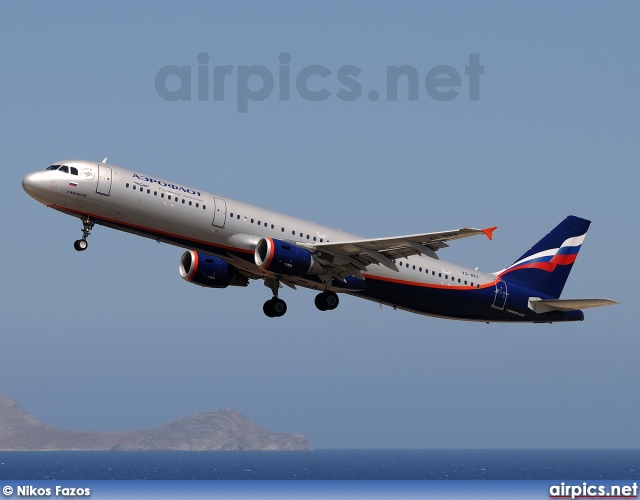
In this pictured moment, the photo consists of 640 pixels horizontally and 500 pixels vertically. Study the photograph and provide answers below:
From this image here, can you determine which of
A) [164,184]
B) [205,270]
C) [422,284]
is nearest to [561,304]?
[422,284]

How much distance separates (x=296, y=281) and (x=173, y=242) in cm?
689

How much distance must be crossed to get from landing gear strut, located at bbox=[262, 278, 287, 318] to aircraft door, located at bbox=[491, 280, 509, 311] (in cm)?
1170

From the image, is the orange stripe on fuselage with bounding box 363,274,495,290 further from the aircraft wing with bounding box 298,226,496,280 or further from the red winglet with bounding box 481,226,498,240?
the red winglet with bounding box 481,226,498,240

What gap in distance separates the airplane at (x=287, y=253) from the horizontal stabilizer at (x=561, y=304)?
0.06 metres

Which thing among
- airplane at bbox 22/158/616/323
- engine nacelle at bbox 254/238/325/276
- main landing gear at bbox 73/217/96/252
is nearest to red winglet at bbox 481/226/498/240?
airplane at bbox 22/158/616/323

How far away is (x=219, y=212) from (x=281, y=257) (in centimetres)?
354

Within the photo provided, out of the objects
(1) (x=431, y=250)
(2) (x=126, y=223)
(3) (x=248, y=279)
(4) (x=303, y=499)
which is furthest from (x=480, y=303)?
(2) (x=126, y=223)

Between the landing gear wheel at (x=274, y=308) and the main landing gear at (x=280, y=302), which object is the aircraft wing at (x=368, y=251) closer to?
the main landing gear at (x=280, y=302)

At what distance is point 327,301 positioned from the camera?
51250 millimetres

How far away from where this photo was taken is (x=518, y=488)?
160 ft

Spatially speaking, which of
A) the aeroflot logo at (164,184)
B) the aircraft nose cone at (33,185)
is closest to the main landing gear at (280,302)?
the aeroflot logo at (164,184)

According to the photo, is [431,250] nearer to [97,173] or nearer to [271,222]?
[271,222]

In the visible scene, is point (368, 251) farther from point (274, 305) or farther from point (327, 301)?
point (274, 305)

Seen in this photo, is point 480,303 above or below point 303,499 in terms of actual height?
above
